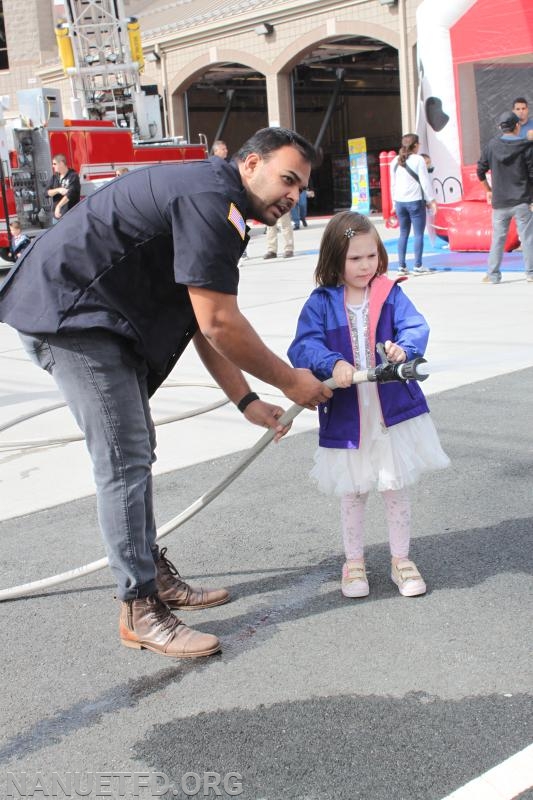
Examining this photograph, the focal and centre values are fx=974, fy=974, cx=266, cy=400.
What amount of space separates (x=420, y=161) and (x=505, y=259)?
2.50 meters

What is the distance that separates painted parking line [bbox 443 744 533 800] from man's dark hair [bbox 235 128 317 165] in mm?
1771

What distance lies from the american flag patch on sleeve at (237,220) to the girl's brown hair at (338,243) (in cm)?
71

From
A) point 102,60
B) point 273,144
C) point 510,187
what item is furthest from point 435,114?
point 273,144

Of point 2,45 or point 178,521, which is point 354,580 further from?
point 2,45

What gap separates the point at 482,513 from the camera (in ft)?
14.2

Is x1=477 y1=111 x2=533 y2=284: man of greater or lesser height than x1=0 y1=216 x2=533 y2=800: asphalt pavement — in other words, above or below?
above

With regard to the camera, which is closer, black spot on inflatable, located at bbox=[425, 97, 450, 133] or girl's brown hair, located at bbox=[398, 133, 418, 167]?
girl's brown hair, located at bbox=[398, 133, 418, 167]

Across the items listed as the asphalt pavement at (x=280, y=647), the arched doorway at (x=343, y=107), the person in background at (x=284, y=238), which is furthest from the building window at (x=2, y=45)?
the asphalt pavement at (x=280, y=647)

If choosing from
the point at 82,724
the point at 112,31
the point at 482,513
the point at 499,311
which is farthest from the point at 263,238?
the point at 82,724

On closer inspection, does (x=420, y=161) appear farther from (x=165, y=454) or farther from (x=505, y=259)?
(x=165, y=454)

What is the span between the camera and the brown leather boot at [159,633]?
3.20m

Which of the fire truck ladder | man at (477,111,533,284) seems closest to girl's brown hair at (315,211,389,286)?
man at (477,111,533,284)

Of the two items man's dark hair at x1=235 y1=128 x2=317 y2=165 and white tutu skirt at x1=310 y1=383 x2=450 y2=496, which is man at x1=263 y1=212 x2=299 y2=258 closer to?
white tutu skirt at x1=310 y1=383 x2=450 y2=496

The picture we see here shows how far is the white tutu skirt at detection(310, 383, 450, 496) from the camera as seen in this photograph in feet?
11.4
